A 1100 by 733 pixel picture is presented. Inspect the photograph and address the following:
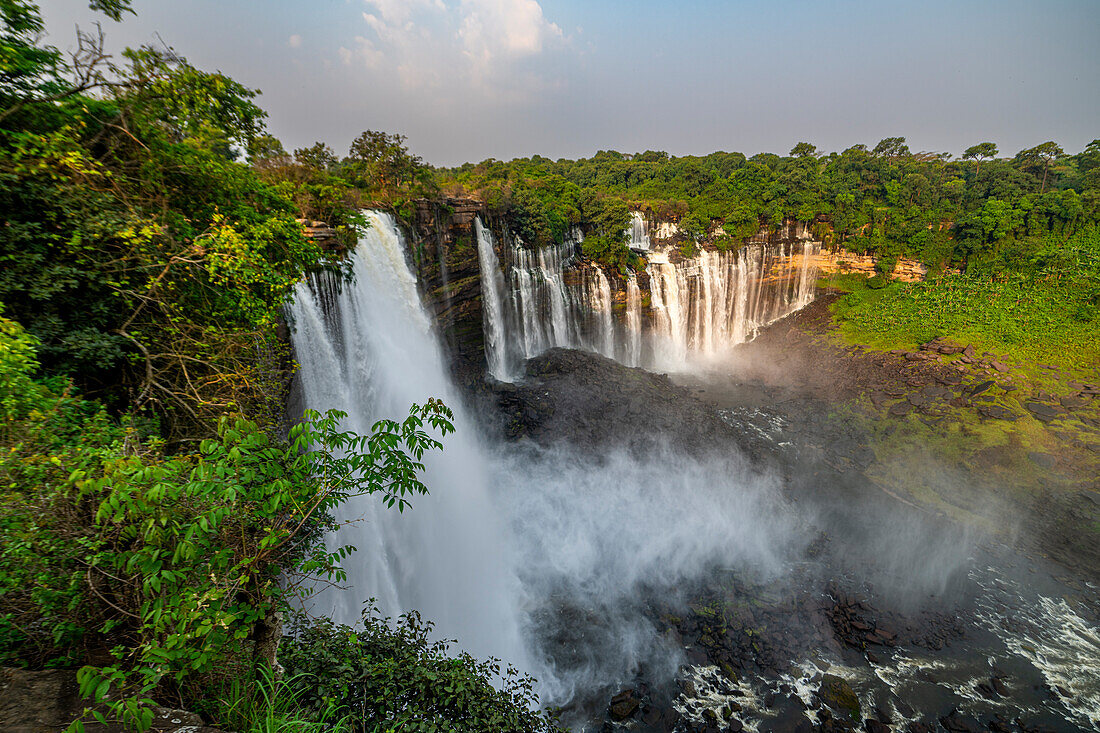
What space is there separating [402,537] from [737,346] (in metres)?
24.4

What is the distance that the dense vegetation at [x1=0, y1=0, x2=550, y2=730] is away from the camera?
2.64 m

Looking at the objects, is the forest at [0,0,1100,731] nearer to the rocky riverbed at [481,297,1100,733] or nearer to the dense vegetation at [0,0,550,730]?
the dense vegetation at [0,0,550,730]

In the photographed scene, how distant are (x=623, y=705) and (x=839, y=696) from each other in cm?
451

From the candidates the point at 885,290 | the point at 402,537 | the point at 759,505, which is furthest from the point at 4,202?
the point at 885,290

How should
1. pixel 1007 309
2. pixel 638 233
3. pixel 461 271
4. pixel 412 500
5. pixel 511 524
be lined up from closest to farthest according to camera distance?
1. pixel 412 500
2. pixel 511 524
3. pixel 461 271
4. pixel 1007 309
5. pixel 638 233

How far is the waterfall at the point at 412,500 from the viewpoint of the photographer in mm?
9180

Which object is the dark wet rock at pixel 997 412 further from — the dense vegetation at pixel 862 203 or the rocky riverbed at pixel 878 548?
the dense vegetation at pixel 862 203

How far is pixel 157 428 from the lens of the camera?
4.76 m

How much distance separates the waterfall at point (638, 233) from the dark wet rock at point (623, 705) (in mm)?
21214

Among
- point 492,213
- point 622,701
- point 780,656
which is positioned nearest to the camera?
point 622,701

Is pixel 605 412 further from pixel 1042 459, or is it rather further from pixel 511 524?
pixel 1042 459

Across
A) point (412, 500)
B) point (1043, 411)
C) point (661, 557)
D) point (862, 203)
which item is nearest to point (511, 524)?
point (412, 500)

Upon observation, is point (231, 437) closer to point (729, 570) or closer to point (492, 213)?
point (729, 570)

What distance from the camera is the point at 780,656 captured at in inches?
355
